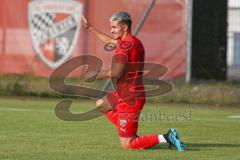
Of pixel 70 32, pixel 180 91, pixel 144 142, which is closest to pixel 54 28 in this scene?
pixel 70 32

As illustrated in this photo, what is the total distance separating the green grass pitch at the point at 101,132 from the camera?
31.4 feet

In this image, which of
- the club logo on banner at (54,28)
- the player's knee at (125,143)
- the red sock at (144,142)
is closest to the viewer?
the red sock at (144,142)

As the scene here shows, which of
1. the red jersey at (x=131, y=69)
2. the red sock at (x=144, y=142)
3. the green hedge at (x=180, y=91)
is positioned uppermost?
the red jersey at (x=131, y=69)

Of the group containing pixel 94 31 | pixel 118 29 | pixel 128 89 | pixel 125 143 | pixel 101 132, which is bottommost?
pixel 101 132

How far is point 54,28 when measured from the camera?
19.4 metres

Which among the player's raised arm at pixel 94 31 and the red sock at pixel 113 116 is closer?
the red sock at pixel 113 116

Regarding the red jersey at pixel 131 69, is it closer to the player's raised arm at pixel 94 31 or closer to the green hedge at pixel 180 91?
the player's raised arm at pixel 94 31

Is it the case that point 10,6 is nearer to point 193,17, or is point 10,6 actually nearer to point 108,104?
point 193,17

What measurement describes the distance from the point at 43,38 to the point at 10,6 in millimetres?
1155

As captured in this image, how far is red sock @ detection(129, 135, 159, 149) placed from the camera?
10055 mm

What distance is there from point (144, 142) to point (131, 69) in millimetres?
925

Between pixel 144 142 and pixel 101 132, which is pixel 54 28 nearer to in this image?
pixel 101 132

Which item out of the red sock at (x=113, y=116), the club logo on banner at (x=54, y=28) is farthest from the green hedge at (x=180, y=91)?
the red sock at (x=113, y=116)

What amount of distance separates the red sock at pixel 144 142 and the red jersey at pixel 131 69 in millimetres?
522
